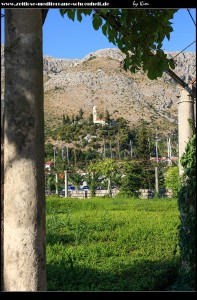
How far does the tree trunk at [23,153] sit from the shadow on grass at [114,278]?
173cm

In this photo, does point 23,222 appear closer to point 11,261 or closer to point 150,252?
point 11,261

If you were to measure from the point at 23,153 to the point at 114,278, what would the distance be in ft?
8.33

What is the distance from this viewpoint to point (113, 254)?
5.65 m

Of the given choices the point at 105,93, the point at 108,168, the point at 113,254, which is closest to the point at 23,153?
the point at 113,254

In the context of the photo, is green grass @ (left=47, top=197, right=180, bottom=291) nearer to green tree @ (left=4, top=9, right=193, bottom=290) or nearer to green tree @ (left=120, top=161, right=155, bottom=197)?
green tree @ (left=4, top=9, right=193, bottom=290)

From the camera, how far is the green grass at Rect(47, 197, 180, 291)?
13.6 ft

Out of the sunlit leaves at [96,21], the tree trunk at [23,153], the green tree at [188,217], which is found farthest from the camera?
the green tree at [188,217]

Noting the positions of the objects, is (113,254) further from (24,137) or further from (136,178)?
(136,178)

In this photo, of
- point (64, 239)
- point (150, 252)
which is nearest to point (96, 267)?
point (150, 252)

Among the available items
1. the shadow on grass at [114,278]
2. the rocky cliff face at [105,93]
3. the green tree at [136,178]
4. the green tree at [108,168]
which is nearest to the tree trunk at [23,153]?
the shadow on grass at [114,278]

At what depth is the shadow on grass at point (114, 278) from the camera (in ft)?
12.9

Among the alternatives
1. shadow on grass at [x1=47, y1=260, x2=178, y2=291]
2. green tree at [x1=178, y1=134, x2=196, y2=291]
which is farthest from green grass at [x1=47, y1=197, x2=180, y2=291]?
green tree at [x1=178, y1=134, x2=196, y2=291]

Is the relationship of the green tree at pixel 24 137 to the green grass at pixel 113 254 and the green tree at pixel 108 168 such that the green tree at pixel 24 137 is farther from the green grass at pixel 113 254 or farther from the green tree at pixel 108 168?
the green tree at pixel 108 168

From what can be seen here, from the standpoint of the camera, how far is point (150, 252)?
5691 mm
